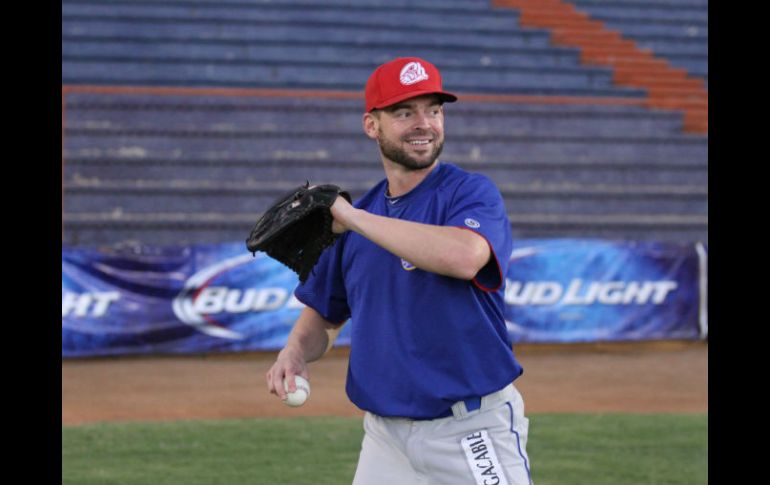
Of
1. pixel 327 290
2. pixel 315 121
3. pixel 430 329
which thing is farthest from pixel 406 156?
pixel 315 121

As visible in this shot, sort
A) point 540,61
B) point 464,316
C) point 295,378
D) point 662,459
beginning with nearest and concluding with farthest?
point 464,316 < point 295,378 < point 662,459 < point 540,61

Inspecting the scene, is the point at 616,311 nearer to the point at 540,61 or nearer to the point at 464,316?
the point at 540,61

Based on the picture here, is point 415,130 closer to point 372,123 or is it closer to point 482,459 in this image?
point 372,123

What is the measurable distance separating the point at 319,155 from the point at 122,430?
9663 millimetres

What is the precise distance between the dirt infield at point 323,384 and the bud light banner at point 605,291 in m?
0.24

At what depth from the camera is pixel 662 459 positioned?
8922mm

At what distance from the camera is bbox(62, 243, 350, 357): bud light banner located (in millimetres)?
14180

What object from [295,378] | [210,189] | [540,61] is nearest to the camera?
[295,378]

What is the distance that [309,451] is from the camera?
362 inches

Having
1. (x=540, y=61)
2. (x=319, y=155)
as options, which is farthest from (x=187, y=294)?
(x=540, y=61)

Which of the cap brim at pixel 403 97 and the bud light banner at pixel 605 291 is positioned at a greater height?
the cap brim at pixel 403 97

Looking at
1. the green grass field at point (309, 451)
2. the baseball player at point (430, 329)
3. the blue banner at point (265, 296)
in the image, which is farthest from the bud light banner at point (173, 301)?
the baseball player at point (430, 329)

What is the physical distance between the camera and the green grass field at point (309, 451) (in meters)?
8.23

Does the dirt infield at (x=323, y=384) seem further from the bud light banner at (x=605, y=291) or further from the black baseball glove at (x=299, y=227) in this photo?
the black baseball glove at (x=299, y=227)
